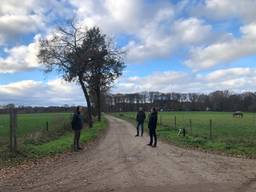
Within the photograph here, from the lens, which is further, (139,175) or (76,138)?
(76,138)

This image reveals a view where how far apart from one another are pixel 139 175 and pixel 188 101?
173 meters

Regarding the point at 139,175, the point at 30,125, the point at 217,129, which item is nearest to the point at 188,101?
the point at 30,125

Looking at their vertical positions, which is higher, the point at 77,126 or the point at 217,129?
the point at 77,126

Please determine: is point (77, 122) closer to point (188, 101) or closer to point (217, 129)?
point (217, 129)

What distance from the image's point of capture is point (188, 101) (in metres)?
184

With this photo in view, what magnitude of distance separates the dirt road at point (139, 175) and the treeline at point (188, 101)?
138865mm

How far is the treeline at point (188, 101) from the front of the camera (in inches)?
6310

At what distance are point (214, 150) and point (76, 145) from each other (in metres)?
6.46

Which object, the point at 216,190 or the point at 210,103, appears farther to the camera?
the point at 210,103

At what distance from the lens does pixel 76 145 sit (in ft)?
68.9

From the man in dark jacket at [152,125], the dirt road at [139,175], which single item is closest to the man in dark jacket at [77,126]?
the man in dark jacket at [152,125]

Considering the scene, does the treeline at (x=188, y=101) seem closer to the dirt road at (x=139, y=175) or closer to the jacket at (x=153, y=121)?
the jacket at (x=153, y=121)

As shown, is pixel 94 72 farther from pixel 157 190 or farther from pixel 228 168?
pixel 157 190

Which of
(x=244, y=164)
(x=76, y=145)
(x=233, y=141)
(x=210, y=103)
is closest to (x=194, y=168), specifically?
(x=244, y=164)
